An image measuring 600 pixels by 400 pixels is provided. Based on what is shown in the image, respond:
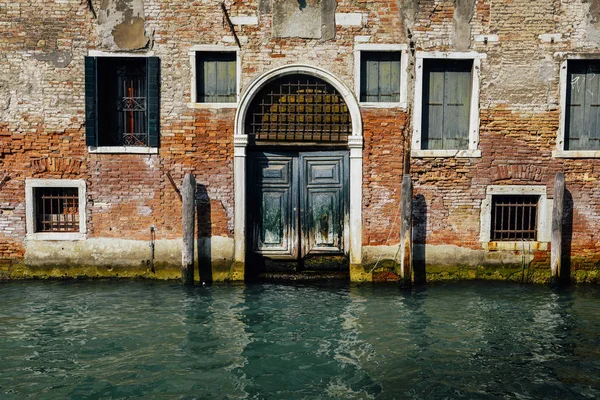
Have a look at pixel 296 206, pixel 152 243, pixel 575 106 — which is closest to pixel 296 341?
pixel 296 206

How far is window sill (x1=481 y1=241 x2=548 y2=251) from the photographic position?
808cm

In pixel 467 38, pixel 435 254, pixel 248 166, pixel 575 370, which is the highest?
pixel 467 38

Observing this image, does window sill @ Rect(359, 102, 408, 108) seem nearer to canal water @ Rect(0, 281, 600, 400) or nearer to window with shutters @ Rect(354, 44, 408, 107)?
window with shutters @ Rect(354, 44, 408, 107)

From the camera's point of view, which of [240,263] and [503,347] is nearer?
[503,347]

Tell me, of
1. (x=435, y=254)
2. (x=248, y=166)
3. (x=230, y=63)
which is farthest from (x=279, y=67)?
(x=435, y=254)

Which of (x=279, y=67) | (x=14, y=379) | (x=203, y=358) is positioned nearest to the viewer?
(x=14, y=379)

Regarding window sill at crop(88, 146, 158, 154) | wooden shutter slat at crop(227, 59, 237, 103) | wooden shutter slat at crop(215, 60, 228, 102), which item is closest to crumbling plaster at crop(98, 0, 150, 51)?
wooden shutter slat at crop(215, 60, 228, 102)

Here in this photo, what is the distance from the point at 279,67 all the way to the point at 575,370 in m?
5.30

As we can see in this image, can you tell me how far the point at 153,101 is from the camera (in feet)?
25.9

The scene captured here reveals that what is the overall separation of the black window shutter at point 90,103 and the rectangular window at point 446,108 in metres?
4.72

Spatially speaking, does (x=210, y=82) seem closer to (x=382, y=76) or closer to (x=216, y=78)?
(x=216, y=78)

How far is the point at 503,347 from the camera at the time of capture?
5512 mm

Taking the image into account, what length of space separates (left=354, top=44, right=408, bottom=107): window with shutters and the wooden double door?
96 centimetres

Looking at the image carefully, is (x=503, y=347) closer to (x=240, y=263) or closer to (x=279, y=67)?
(x=240, y=263)
